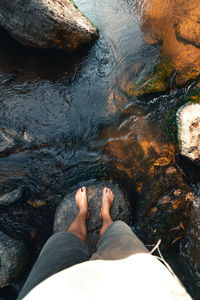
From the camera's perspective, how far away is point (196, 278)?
2.04 metres

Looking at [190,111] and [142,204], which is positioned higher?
[190,111]

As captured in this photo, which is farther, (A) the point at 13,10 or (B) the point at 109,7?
(B) the point at 109,7

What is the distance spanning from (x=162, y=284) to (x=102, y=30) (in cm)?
464

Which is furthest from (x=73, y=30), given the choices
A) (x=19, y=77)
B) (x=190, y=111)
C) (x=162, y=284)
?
(x=162, y=284)

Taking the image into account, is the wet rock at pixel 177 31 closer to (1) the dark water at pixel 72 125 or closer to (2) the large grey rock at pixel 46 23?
(1) the dark water at pixel 72 125

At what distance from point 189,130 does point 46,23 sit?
3.00 metres

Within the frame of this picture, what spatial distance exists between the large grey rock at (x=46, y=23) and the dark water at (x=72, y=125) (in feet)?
0.88

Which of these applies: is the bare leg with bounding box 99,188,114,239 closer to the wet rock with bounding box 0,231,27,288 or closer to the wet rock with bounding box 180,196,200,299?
the wet rock with bounding box 180,196,200,299

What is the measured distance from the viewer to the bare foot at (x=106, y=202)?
2379mm

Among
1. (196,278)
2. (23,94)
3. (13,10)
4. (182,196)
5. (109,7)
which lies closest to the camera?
(196,278)

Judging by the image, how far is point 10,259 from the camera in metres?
2.35

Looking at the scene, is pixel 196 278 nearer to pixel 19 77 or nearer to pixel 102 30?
pixel 19 77

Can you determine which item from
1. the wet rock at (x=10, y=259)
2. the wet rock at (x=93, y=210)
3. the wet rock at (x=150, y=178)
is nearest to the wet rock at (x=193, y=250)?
the wet rock at (x=150, y=178)

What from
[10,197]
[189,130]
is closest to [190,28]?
[189,130]
